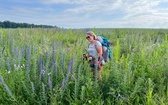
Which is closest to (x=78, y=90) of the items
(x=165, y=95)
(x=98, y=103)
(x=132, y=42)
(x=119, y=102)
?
(x=98, y=103)

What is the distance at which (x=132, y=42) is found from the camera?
809cm

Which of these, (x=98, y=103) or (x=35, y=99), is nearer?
(x=98, y=103)

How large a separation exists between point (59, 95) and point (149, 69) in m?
2.07

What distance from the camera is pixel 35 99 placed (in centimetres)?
346

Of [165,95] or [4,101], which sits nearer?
[4,101]

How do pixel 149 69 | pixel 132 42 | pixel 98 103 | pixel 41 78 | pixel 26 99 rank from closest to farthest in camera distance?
pixel 98 103 → pixel 26 99 → pixel 41 78 → pixel 149 69 → pixel 132 42

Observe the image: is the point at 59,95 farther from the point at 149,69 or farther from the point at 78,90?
the point at 149,69

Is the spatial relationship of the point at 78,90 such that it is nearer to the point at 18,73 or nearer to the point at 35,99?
the point at 35,99

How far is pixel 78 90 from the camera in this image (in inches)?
136

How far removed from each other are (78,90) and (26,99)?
824 millimetres

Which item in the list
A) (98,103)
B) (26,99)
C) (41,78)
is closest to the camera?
(98,103)

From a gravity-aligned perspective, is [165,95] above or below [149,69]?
below

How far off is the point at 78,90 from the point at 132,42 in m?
5.07

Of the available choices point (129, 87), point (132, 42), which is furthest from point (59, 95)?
point (132, 42)
